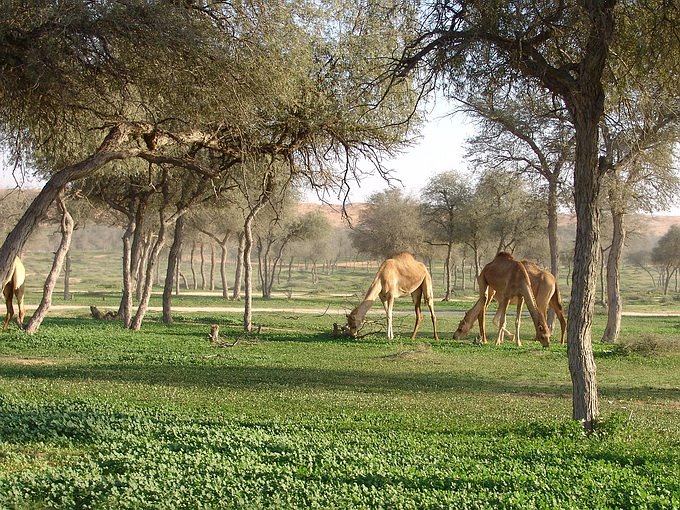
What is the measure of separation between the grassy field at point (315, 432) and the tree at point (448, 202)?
36734 mm

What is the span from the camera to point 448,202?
5681 centimetres

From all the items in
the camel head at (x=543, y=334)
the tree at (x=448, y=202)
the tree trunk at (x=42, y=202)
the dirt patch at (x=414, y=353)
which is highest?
the tree at (x=448, y=202)

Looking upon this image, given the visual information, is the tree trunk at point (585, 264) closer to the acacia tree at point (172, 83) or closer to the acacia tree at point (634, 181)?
the acacia tree at point (172, 83)

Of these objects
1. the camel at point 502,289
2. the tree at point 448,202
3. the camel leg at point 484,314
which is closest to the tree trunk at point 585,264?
the camel at point 502,289

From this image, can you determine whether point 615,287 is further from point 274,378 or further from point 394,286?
point 274,378

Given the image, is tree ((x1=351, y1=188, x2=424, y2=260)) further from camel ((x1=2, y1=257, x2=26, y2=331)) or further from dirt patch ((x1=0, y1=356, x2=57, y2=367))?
dirt patch ((x1=0, y1=356, x2=57, y2=367))

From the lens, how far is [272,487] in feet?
21.8

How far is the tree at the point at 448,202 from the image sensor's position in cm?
5647

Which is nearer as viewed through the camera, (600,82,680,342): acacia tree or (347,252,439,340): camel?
(600,82,680,342): acacia tree

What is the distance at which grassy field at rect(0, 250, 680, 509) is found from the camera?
6.48 meters

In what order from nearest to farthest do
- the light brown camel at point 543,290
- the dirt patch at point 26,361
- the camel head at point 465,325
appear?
the dirt patch at point 26,361 < the camel head at point 465,325 < the light brown camel at point 543,290

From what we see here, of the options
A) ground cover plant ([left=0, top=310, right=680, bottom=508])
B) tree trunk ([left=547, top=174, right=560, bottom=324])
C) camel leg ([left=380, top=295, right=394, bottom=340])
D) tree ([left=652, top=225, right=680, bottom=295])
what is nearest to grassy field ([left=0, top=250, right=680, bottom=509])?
ground cover plant ([left=0, top=310, right=680, bottom=508])

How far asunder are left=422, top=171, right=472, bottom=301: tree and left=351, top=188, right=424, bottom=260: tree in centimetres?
222

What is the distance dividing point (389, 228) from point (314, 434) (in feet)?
173
